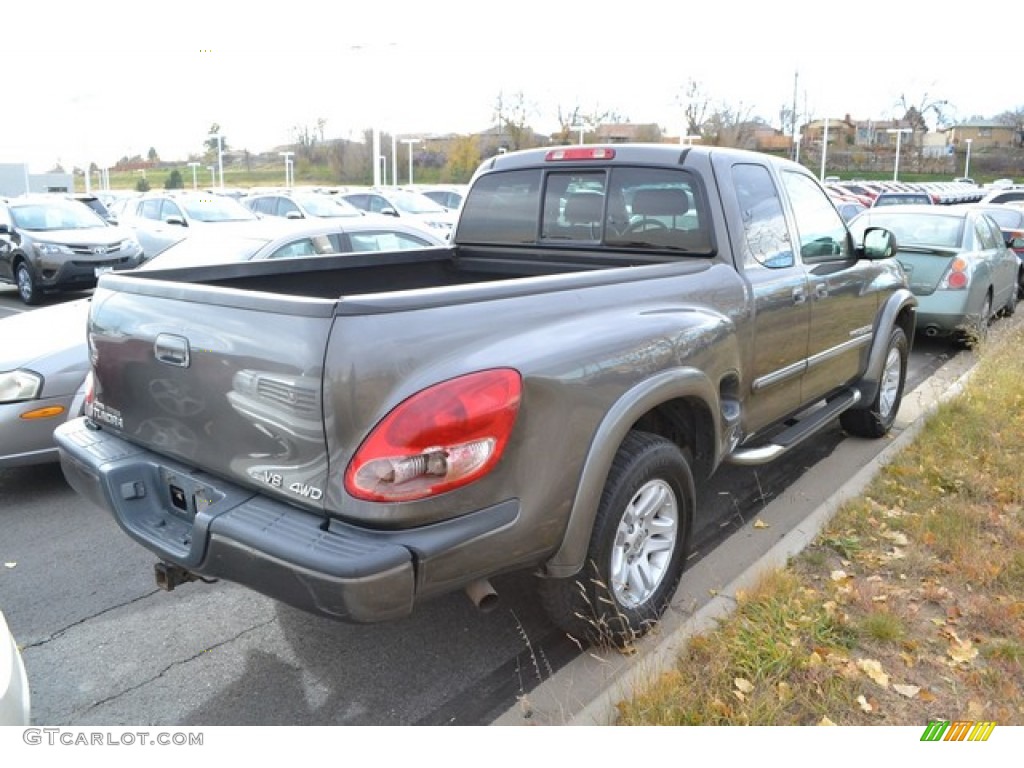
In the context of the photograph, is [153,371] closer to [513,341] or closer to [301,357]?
[301,357]

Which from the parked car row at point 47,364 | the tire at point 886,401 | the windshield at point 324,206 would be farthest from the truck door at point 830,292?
the windshield at point 324,206

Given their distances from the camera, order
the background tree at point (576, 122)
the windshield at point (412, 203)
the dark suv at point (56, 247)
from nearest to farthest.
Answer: the dark suv at point (56, 247)
the windshield at point (412, 203)
the background tree at point (576, 122)

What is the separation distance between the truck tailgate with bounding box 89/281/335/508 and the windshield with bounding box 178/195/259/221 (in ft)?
43.7

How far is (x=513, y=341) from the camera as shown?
262cm

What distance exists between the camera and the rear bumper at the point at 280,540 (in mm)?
2293

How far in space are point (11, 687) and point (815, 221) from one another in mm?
4549

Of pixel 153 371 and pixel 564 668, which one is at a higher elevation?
pixel 153 371

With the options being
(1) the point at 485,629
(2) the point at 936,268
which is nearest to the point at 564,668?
(1) the point at 485,629

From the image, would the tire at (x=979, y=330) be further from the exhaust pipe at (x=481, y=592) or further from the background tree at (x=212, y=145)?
the background tree at (x=212, y=145)

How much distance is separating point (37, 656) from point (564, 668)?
2.14 metres

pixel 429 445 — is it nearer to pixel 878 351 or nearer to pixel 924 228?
pixel 878 351

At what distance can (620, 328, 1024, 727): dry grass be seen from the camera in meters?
2.76

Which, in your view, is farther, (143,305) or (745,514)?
(745,514)

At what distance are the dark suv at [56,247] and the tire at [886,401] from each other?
11219 mm
